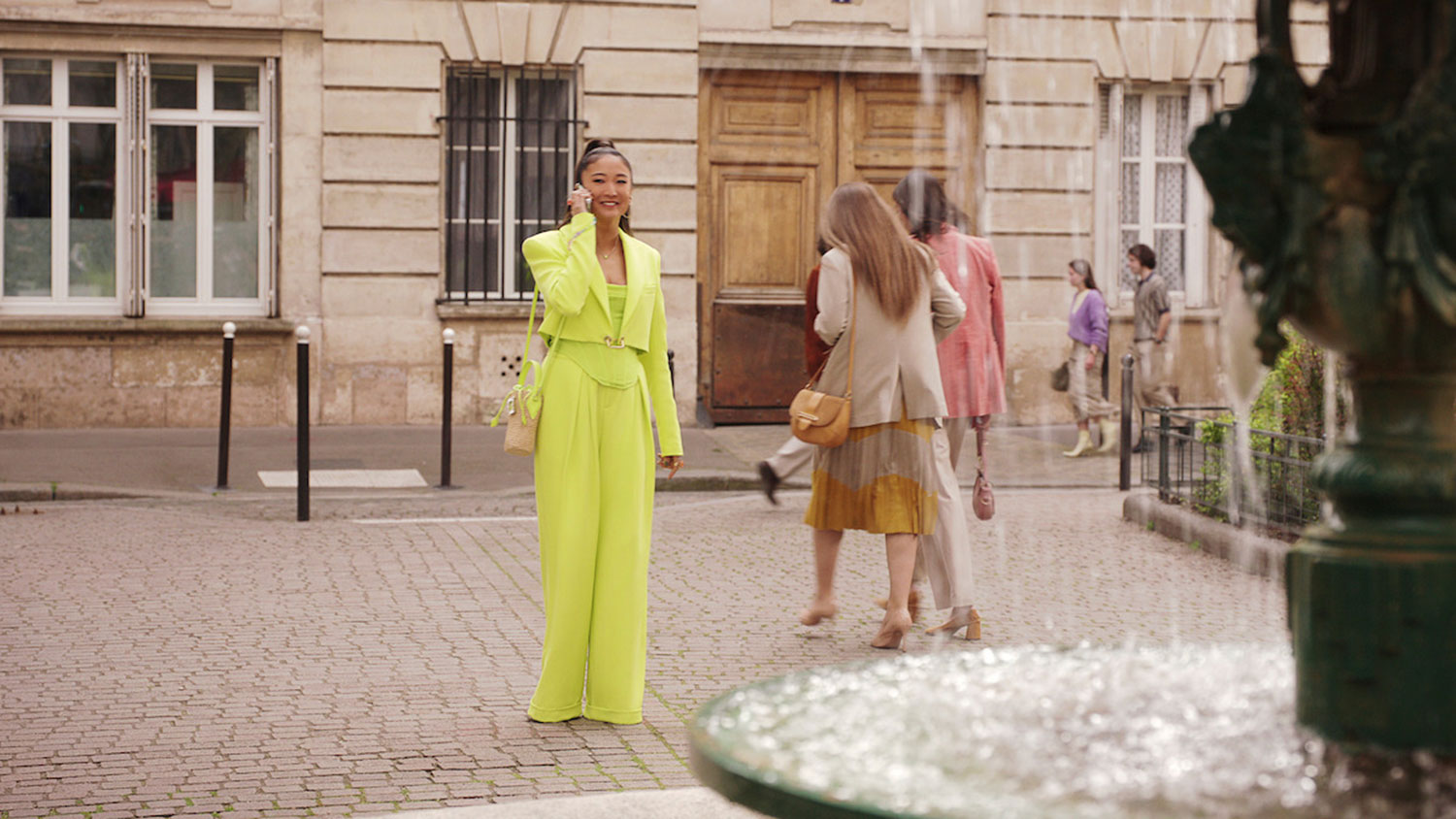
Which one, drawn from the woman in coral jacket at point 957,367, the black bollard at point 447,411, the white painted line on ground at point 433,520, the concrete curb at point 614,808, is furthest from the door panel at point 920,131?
the concrete curb at point 614,808

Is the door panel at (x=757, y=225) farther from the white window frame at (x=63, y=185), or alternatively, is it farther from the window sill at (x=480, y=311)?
the white window frame at (x=63, y=185)

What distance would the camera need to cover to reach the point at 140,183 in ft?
54.5

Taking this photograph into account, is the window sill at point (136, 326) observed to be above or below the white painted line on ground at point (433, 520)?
above

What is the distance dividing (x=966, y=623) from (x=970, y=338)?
1312mm

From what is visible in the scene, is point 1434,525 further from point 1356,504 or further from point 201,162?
point 201,162

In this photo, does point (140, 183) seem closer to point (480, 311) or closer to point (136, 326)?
point (136, 326)

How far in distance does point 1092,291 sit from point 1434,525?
1382 centimetres

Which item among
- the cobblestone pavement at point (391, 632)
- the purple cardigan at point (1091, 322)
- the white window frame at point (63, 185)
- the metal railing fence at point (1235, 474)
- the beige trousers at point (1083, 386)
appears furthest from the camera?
the white window frame at point (63, 185)

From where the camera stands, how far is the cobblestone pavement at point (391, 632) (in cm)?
534

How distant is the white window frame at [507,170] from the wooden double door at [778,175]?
56.8 inches

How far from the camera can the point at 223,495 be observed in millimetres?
12438

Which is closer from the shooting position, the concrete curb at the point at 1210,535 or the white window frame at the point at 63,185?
the concrete curb at the point at 1210,535

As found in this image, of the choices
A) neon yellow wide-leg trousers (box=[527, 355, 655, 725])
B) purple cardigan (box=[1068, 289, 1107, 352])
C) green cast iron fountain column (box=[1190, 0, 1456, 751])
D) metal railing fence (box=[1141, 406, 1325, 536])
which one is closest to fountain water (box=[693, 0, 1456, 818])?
green cast iron fountain column (box=[1190, 0, 1456, 751])

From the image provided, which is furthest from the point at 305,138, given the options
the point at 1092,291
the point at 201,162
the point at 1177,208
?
the point at 1177,208
